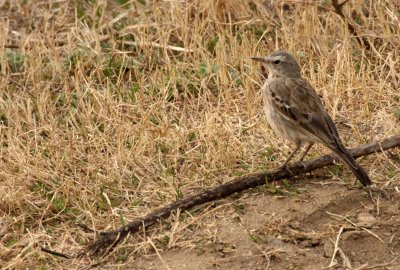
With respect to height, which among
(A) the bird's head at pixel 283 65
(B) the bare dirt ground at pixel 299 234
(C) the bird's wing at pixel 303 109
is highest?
(A) the bird's head at pixel 283 65

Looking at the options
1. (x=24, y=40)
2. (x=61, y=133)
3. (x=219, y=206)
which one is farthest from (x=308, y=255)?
(x=24, y=40)

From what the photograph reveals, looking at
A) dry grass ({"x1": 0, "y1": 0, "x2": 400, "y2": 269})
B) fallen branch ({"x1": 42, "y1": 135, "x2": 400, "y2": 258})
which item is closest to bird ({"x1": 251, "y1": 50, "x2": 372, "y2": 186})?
fallen branch ({"x1": 42, "y1": 135, "x2": 400, "y2": 258})

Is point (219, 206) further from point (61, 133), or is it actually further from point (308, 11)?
point (308, 11)

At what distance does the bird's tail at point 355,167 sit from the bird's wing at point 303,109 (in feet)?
0.17

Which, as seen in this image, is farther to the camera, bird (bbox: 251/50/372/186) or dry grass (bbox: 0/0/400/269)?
dry grass (bbox: 0/0/400/269)

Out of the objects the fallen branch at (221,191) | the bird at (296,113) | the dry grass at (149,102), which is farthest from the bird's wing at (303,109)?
the dry grass at (149,102)

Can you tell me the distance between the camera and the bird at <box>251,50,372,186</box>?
7035 mm

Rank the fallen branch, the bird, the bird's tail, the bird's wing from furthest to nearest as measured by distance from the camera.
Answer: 1. the bird's wing
2. the bird
3. the bird's tail
4. the fallen branch

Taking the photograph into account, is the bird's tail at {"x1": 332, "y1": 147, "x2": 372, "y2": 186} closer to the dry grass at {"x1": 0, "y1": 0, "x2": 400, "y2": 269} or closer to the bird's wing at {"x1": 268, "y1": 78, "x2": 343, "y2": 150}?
the bird's wing at {"x1": 268, "y1": 78, "x2": 343, "y2": 150}

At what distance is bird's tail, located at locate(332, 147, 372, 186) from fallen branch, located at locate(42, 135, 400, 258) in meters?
0.31

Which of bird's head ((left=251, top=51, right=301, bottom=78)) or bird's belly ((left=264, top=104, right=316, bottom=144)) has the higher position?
bird's head ((left=251, top=51, right=301, bottom=78))

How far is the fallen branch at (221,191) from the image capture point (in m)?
6.66

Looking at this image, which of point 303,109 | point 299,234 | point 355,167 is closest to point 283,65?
point 303,109

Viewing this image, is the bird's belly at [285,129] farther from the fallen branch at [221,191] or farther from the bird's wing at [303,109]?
the fallen branch at [221,191]
